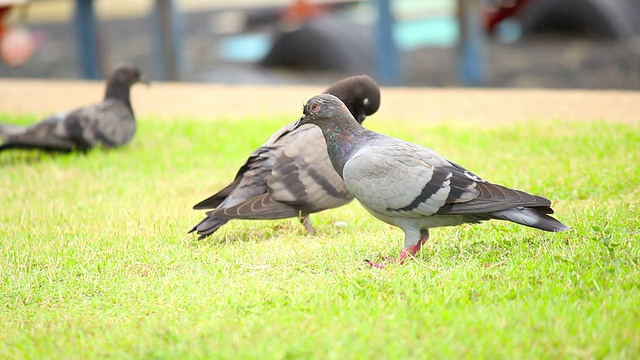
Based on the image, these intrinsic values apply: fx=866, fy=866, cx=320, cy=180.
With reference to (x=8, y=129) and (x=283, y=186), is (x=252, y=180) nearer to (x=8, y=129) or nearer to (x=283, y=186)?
(x=283, y=186)

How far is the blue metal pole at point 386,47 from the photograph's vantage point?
12242 millimetres

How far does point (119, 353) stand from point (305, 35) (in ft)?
36.8

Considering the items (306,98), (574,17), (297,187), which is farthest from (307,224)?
(574,17)

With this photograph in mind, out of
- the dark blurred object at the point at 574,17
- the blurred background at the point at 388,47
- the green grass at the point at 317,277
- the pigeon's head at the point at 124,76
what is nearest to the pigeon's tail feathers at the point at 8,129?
the pigeon's head at the point at 124,76

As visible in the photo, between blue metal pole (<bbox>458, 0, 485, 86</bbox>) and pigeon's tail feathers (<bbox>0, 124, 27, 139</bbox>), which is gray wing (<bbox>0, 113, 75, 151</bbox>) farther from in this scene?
blue metal pole (<bbox>458, 0, 485, 86</bbox>)

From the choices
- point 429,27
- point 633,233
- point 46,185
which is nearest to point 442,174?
point 633,233

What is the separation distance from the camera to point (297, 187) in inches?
217

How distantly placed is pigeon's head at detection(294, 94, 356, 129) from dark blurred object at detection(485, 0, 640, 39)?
33.9 ft

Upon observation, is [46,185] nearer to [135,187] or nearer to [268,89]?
[135,187]

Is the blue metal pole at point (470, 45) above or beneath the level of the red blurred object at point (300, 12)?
beneath

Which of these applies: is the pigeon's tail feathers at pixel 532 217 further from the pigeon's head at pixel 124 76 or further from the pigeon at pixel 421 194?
the pigeon's head at pixel 124 76

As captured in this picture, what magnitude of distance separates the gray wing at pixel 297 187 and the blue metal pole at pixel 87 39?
8.99 m

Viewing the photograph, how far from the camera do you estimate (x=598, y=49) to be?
44.0ft

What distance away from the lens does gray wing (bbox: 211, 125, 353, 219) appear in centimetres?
538
